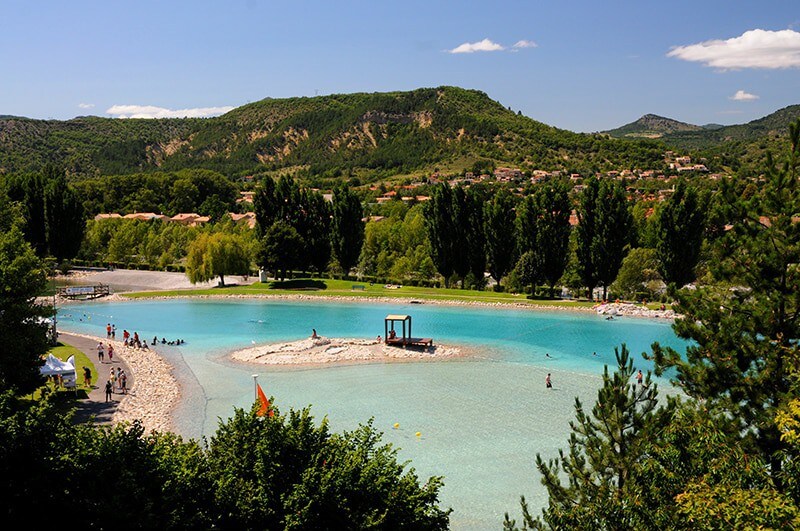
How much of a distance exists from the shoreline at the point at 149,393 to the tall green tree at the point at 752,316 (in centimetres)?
1733

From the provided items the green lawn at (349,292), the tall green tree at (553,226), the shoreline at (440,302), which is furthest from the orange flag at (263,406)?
the tall green tree at (553,226)

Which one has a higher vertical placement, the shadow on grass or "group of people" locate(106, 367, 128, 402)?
the shadow on grass

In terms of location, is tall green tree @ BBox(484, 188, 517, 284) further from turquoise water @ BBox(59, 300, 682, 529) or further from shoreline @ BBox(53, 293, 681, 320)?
turquoise water @ BBox(59, 300, 682, 529)

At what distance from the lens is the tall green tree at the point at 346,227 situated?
61219 mm

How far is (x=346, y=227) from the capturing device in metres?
61.7

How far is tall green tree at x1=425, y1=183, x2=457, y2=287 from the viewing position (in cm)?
5478

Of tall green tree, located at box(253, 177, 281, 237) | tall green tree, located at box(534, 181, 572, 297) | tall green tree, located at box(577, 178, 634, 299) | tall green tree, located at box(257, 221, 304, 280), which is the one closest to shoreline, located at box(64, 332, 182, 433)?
tall green tree, located at box(257, 221, 304, 280)

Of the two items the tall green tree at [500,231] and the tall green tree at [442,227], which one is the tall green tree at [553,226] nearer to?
the tall green tree at [500,231]

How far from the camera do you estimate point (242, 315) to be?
4847cm

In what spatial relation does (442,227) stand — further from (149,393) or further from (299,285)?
(149,393)

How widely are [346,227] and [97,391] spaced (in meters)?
37.4

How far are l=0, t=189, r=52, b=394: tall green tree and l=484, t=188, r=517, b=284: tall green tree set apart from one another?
3777cm

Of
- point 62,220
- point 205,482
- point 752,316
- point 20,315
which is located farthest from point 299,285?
point 752,316

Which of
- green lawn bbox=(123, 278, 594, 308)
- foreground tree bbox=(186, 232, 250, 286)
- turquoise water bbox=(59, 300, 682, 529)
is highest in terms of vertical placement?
foreground tree bbox=(186, 232, 250, 286)
